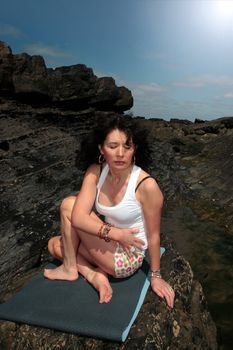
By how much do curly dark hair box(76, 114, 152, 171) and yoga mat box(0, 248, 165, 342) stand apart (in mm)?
1602

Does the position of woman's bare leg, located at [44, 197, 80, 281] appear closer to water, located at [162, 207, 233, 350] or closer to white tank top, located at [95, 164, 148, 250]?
white tank top, located at [95, 164, 148, 250]

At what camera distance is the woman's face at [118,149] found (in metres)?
4.41

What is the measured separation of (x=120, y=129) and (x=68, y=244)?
166cm

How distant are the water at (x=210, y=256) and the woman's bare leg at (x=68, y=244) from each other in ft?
8.82

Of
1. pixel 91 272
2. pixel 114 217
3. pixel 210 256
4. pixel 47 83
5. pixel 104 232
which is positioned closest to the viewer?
pixel 104 232

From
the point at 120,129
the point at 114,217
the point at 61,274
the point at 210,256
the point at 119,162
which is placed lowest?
the point at 210,256

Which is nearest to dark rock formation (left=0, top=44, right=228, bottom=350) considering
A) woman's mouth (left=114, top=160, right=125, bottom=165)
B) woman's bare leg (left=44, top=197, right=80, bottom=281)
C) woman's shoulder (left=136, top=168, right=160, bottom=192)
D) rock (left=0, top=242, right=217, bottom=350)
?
rock (left=0, top=242, right=217, bottom=350)

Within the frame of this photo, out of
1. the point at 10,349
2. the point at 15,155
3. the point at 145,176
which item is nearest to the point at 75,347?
the point at 10,349

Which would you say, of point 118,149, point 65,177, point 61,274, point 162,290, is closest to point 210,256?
point 162,290

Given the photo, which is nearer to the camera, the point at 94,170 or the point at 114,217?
the point at 114,217

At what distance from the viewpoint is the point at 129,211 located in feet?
14.5

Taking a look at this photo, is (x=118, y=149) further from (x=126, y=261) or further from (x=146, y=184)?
(x=126, y=261)

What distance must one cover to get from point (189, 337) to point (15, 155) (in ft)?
32.7

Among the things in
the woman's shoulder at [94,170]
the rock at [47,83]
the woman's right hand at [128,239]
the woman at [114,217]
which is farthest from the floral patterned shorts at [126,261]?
the rock at [47,83]
